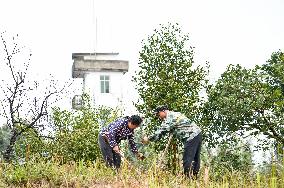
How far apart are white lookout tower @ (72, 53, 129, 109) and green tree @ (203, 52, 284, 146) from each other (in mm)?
14468

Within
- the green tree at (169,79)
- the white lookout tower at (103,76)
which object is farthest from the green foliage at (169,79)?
the white lookout tower at (103,76)

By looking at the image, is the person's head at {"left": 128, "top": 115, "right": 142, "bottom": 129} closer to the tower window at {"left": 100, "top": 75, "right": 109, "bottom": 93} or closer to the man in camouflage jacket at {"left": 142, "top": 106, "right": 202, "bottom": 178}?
the man in camouflage jacket at {"left": 142, "top": 106, "right": 202, "bottom": 178}

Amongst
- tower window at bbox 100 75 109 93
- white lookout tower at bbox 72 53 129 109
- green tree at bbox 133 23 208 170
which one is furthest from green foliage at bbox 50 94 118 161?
tower window at bbox 100 75 109 93

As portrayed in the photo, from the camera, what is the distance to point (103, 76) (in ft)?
111

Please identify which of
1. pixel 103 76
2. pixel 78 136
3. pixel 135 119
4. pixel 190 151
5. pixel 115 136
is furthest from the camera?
pixel 103 76

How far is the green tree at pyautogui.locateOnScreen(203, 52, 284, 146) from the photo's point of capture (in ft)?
59.8

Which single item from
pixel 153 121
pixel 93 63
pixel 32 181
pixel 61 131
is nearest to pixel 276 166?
pixel 32 181

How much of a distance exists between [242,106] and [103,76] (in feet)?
55.9

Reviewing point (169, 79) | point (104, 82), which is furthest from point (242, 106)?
point (104, 82)

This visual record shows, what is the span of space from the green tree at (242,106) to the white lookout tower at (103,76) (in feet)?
47.5

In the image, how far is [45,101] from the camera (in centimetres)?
1702

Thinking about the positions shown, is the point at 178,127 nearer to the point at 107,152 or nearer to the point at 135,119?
the point at 135,119

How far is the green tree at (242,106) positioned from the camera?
18219 mm

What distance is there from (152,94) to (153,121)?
135 centimetres
